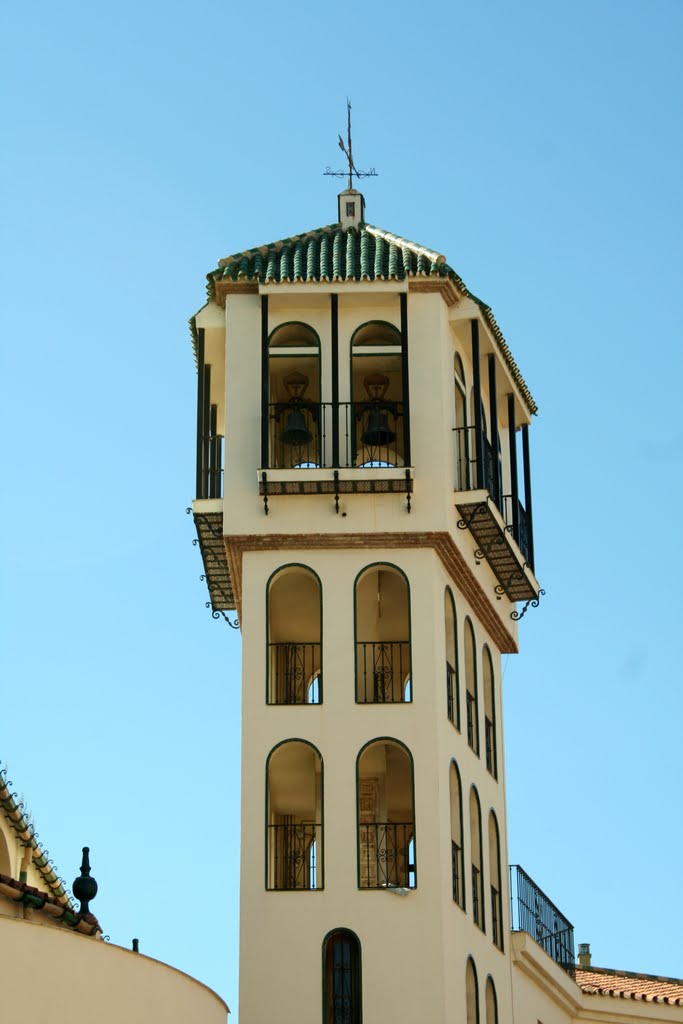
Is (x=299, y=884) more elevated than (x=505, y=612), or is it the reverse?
(x=505, y=612)

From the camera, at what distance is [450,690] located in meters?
35.7

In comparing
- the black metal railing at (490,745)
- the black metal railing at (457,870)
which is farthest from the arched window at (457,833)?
the black metal railing at (490,745)

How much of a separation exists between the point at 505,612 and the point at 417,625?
4.45m

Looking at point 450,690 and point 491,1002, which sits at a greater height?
point 450,690

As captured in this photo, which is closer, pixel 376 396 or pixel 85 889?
pixel 85 889

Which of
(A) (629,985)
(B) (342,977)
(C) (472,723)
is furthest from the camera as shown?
(A) (629,985)

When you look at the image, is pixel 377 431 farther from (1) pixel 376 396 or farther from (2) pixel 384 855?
(2) pixel 384 855

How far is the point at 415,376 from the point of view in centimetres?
3631

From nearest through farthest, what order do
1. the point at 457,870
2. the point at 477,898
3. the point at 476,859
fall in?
the point at 457,870
the point at 477,898
the point at 476,859

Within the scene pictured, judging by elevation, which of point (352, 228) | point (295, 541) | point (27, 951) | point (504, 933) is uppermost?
point (352, 228)

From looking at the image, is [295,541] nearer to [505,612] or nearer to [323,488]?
[323,488]

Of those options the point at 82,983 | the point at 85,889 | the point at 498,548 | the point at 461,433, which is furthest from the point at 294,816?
the point at 82,983

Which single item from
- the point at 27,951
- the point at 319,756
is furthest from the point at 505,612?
the point at 27,951

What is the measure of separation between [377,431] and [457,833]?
6665mm
